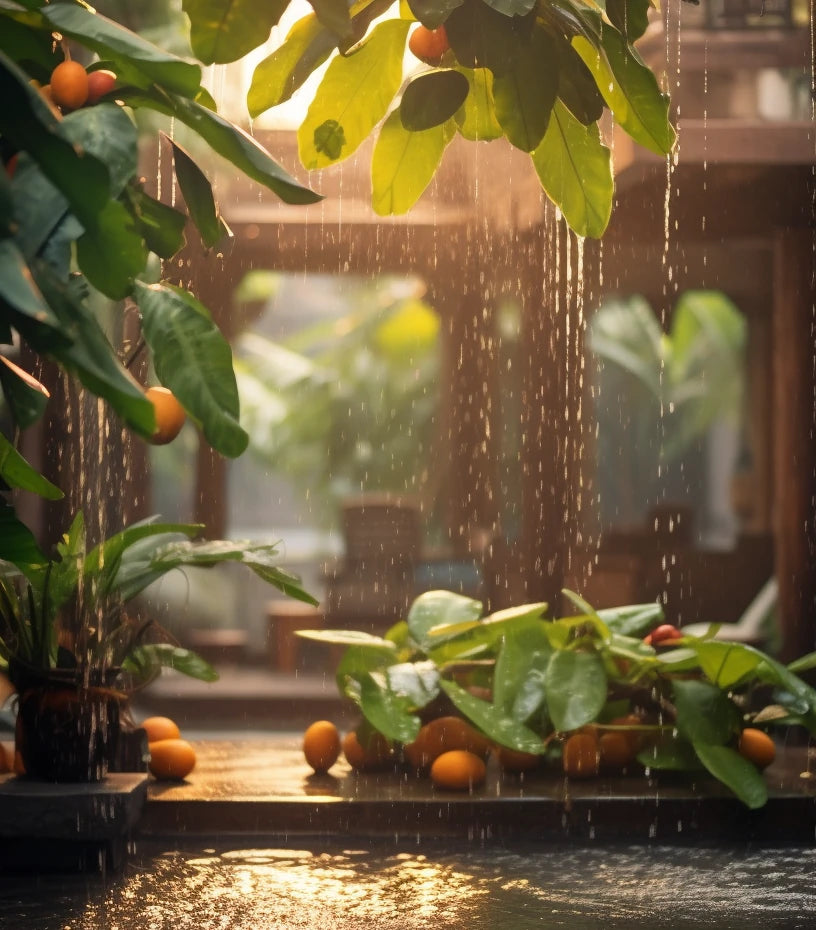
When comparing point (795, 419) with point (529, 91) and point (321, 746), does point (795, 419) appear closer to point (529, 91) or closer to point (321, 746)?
point (321, 746)

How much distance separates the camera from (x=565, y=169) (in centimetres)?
163

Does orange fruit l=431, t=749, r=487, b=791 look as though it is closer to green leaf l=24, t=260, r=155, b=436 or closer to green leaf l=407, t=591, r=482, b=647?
green leaf l=407, t=591, r=482, b=647

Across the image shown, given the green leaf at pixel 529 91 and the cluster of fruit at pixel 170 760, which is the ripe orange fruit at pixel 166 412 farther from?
the cluster of fruit at pixel 170 760

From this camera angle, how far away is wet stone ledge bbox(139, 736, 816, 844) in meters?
3.15

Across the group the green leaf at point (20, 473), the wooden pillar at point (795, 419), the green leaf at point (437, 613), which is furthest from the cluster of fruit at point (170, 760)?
the wooden pillar at point (795, 419)

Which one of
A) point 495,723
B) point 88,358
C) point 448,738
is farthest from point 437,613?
point 88,358

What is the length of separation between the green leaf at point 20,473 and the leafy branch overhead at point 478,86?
52 cm

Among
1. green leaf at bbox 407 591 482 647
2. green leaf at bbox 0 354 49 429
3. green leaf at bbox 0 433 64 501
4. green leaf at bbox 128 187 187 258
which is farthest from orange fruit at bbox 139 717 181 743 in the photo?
green leaf at bbox 0 354 49 429

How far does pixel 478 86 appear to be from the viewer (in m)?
1.58

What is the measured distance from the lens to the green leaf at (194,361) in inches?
52.7

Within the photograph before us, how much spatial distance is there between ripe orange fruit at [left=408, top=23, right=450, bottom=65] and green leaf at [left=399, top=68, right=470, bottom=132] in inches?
3.9

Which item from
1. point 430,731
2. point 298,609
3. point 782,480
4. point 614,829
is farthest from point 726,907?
point 298,609

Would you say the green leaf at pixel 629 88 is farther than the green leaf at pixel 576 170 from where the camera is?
No

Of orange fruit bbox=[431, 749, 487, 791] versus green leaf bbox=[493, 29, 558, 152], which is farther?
orange fruit bbox=[431, 749, 487, 791]
